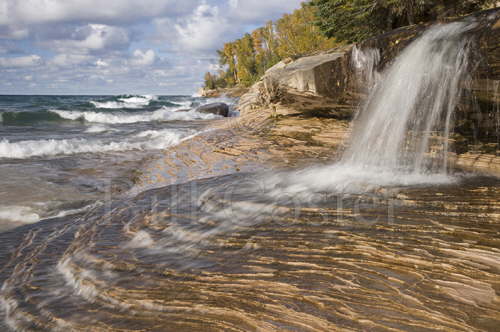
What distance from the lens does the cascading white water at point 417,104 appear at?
4617 mm

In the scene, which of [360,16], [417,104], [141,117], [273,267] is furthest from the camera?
[141,117]

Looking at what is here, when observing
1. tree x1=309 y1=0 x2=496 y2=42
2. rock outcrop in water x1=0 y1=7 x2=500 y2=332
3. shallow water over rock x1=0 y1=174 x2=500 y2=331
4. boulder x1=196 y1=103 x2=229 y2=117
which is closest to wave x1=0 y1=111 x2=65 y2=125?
boulder x1=196 y1=103 x2=229 y2=117

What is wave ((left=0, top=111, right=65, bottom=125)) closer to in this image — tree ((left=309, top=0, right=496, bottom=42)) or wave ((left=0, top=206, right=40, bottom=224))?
tree ((left=309, top=0, right=496, bottom=42))

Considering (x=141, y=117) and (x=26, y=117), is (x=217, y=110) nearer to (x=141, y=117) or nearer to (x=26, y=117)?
(x=141, y=117)

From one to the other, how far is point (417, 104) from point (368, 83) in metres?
1.36

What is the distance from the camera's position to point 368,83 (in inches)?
245

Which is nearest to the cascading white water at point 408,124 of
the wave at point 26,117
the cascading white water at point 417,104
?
the cascading white water at point 417,104

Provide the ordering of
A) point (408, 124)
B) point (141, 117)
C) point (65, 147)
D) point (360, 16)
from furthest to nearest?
point (141, 117) < point (360, 16) < point (65, 147) < point (408, 124)

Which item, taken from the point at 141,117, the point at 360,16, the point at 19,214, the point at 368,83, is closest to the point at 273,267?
the point at 19,214

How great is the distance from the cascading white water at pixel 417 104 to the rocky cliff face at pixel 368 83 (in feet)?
0.54

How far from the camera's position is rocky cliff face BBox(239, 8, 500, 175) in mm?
4379

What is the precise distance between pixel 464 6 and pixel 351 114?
534 centimetres

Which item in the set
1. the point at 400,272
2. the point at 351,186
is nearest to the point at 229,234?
the point at 400,272

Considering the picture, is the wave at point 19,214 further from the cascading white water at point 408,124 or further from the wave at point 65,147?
the wave at point 65,147
